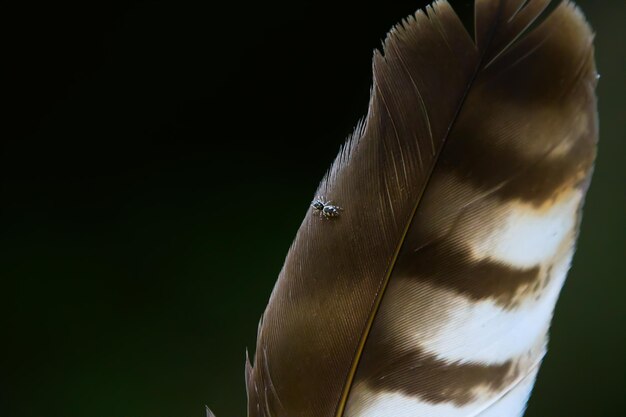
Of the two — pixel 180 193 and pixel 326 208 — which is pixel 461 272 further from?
pixel 180 193

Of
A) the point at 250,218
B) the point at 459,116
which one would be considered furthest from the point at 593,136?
the point at 250,218

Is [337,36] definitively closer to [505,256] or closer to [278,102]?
[278,102]

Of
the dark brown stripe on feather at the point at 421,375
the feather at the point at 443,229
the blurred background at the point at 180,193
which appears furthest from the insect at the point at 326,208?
the blurred background at the point at 180,193

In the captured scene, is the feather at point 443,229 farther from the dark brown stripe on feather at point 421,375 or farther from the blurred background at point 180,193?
the blurred background at point 180,193

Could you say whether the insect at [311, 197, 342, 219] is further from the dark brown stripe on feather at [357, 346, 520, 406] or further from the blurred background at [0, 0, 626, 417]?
the blurred background at [0, 0, 626, 417]

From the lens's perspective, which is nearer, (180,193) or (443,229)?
(443,229)

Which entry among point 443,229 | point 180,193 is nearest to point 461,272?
point 443,229
